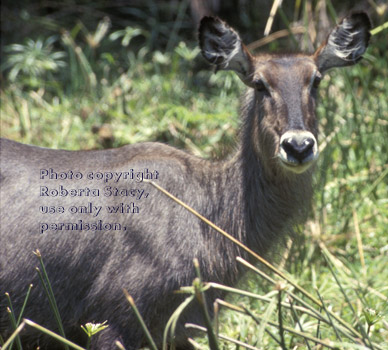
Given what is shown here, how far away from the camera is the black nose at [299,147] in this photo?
10.5 feet

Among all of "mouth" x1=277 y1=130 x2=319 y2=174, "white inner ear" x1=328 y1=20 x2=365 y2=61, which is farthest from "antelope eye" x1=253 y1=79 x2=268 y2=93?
"white inner ear" x1=328 y1=20 x2=365 y2=61

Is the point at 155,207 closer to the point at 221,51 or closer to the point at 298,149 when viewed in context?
the point at 298,149

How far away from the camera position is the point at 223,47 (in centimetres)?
384

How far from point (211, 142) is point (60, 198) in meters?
2.36

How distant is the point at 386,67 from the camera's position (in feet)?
21.1

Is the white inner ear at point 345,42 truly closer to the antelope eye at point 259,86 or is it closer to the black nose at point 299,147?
the antelope eye at point 259,86

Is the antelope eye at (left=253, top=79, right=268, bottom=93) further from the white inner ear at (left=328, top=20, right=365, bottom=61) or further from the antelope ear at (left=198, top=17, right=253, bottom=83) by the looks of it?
the white inner ear at (left=328, top=20, right=365, bottom=61)

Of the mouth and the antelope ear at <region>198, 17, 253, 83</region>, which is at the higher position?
the antelope ear at <region>198, 17, 253, 83</region>

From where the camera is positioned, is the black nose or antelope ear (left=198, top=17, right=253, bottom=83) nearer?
the black nose

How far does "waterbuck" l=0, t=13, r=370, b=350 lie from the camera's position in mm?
3457

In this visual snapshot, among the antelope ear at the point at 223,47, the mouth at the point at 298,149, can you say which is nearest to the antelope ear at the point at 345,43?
the antelope ear at the point at 223,47

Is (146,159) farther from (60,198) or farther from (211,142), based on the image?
(211,142)

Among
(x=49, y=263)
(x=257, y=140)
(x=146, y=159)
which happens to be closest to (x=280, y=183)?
(x=257, y=140)

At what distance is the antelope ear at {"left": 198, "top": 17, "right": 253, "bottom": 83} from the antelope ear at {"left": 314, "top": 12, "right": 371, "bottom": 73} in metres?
0.44
